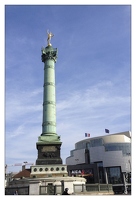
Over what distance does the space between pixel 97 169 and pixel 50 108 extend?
3696 cm

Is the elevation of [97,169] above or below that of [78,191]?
below

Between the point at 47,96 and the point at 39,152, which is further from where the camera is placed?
the point at 47,96

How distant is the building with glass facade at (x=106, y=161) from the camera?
6262 cm

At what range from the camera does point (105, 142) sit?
69.4 meters

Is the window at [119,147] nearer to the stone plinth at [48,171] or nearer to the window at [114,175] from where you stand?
the window at [114,175]

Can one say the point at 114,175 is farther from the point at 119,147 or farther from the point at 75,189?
the point at 75,189

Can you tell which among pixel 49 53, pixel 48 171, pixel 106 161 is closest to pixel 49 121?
pixel 48 171

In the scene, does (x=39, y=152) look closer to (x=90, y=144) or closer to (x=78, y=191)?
(x=78, y=191)

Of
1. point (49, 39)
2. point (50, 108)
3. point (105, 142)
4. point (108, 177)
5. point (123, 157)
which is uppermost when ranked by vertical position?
point (49, 39)

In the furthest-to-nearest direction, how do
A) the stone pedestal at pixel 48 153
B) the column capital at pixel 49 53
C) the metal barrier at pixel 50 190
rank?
the column capital at pixel 49 53 < the stone pedestal at pixel 48 153 < the metal barrier at pixel 50 190

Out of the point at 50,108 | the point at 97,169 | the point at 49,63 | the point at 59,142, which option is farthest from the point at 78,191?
the point at 97,169

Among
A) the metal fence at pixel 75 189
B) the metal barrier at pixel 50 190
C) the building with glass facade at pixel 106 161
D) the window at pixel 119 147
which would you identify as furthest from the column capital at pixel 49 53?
the window at pixel 119 147

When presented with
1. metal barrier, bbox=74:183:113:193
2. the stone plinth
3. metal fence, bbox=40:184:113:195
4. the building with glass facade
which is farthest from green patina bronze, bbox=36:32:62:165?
the building with glass facade

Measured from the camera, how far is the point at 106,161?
212ft
